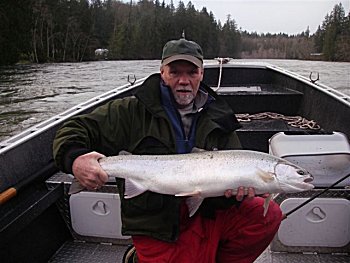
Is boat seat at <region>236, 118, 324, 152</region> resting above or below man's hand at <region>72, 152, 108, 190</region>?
below

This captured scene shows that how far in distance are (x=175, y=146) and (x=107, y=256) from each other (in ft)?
4.48

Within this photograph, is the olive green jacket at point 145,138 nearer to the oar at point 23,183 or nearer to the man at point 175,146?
the man at point 175,146

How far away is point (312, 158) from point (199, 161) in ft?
3.66

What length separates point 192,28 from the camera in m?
62.0

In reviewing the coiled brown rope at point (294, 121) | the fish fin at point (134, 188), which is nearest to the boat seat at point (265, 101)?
the coiled brown rope at point (294, 121)

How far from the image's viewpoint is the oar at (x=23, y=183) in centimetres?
264

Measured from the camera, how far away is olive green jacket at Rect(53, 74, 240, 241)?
215 centimetres

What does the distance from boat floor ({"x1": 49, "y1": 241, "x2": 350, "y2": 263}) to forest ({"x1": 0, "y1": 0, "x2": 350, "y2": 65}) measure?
37.4 meters

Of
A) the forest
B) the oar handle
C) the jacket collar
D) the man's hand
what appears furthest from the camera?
the forest

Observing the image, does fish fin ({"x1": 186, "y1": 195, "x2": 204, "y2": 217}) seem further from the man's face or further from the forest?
the forest

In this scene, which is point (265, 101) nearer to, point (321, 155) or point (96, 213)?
point (321, 155)

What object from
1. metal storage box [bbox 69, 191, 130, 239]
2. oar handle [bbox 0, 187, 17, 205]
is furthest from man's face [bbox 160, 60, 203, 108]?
oar handle [bbox 0, 187, 17, 205]

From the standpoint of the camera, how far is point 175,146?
2.28 m

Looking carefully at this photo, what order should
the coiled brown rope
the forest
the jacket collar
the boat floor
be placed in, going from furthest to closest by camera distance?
1. the forest
2. the coiled brown rope
3. the boat floor
4. the jacket collar
